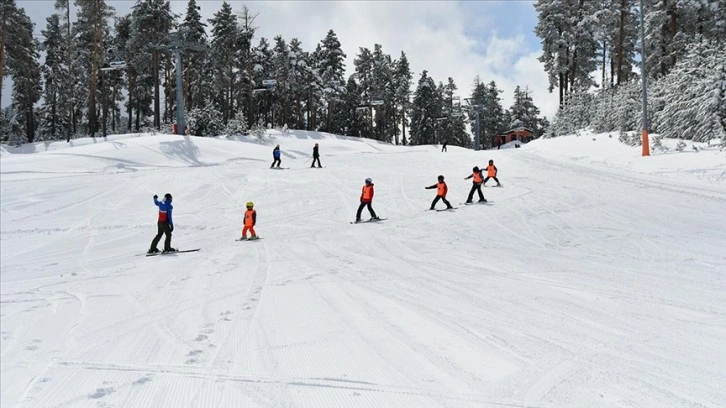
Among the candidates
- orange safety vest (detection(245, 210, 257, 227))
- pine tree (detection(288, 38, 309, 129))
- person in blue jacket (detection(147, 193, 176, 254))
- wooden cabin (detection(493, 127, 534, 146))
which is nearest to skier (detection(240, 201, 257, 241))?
orange safety vest (detection(245, 210, 257, 227))

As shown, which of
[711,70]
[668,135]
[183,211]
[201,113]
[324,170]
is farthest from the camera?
[201,113]

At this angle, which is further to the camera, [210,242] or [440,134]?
[440,134]

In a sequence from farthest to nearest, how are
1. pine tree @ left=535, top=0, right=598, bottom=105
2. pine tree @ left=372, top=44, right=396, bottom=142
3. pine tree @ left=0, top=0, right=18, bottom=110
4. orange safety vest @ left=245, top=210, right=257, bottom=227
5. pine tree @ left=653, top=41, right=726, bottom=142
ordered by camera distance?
pine tree @ left=372, top=44, right=396, bottom=142 < pine tree @ left=535, top=0, right=598, bottom=105 < pine tree @ left=0, top=0, right=18, bottom=110 < pine tree @ left=653, top=41, right=726, bottom=142 < orange safety vest @ left=245, top=210, right=257, bottom=227

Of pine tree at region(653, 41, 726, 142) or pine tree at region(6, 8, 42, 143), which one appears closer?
pine tree at region(653, 41, 726, 142)

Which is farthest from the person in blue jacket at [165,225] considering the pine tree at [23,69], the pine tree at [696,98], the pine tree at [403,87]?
the pine tree at [403,87]

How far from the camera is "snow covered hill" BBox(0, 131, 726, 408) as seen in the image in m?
4.26

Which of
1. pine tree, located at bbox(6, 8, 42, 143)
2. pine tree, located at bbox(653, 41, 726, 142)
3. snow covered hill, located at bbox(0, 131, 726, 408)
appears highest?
pine tree, located at bbox(6, 8, 42, 143)

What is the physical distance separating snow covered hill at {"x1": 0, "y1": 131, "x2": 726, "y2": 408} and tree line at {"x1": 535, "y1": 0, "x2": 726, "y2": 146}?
2.73 m

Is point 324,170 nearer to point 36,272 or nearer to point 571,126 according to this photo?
point 36,272

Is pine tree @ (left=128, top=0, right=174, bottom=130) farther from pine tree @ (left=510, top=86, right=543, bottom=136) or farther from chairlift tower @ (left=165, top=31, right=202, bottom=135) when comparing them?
pine tree @ (left=510, top=86, right=543, bottom=136)

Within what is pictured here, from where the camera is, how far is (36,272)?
35.0 feet

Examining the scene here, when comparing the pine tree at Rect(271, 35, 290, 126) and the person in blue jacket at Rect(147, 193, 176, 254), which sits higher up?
the pine tree at Rect(271, 35, 290, 126)

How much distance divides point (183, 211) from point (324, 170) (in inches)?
377

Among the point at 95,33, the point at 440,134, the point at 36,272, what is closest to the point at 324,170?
the point at 36,272
